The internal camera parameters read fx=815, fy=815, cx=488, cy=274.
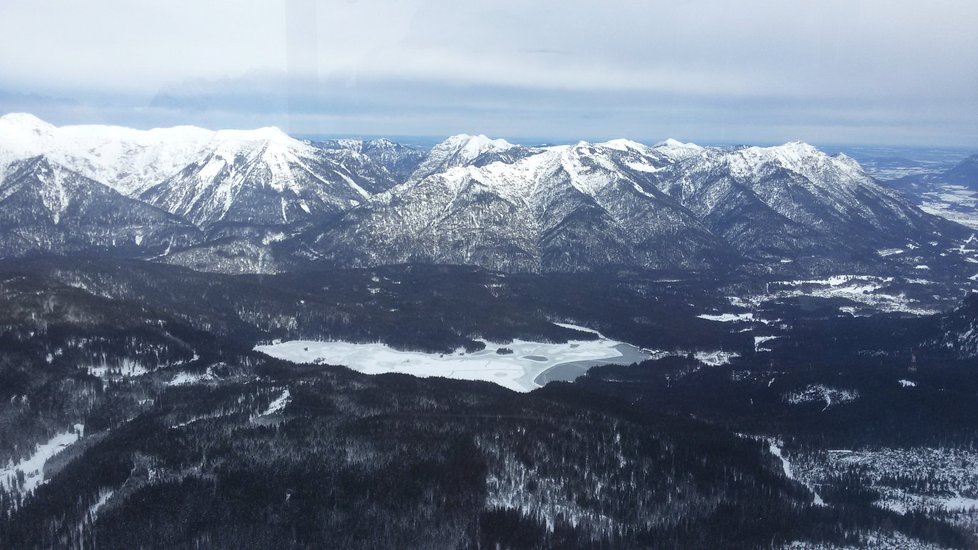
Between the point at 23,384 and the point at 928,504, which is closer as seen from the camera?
the point at 928,504

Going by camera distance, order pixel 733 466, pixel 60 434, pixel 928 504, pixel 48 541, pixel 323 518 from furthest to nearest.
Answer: pixel 60 434 → pixel 733 466 → pixel 928 504 → pixel 323 518 → pixel 48 541

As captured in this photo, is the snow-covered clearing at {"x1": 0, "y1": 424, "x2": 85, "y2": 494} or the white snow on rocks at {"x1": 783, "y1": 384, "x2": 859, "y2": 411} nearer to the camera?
the snow-covered clearing at {"x1": 0, "y1": 424, "x2": 85, "y2": 494}

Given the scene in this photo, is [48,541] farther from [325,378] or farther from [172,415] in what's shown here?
[325,378]

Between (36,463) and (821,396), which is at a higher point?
(821,396)

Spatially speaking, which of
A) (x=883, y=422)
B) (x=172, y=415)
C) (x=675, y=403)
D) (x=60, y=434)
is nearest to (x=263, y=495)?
(x=172, y=415)

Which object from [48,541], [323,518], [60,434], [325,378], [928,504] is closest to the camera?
[48,541]

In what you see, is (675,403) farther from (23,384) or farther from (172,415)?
(23,384)

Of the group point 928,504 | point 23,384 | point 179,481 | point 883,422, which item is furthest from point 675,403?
point 23,384

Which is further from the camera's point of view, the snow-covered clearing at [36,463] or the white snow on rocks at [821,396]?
the white snow on rocks at [821,396]

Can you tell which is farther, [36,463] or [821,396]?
[821,396]
